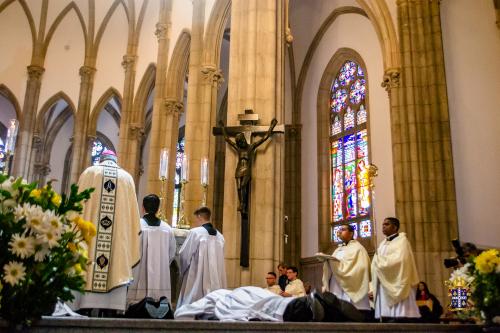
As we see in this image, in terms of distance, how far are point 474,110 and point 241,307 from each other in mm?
9255

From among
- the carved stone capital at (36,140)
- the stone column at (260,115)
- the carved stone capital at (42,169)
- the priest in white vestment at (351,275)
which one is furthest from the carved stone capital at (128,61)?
the priest in white vestment at (351,275)

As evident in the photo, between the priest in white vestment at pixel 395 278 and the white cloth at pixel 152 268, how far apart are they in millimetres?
2663

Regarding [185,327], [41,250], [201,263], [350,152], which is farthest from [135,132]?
[41,250]

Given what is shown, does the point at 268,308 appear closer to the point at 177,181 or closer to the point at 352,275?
the point at 352,275

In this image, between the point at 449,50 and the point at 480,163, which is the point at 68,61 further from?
the point at 480,163

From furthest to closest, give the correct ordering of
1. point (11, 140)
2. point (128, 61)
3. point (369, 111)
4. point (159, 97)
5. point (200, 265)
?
point (128, 61), point (369, 111), point (159, 97), point (200, 265), point (11, 140)

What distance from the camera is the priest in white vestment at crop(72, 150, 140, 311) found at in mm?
5312

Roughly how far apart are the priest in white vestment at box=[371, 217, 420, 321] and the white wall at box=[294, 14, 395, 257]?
7737mm

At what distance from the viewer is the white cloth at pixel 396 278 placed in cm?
660

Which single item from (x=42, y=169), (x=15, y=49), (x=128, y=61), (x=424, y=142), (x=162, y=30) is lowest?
(x=424, y=142)

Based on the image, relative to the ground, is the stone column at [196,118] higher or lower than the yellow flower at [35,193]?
higher

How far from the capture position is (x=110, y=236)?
5523mm

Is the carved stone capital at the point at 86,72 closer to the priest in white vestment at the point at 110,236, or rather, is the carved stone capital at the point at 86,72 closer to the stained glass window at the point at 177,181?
the stained glass window at the point at 177,181

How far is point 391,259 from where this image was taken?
670 cm
